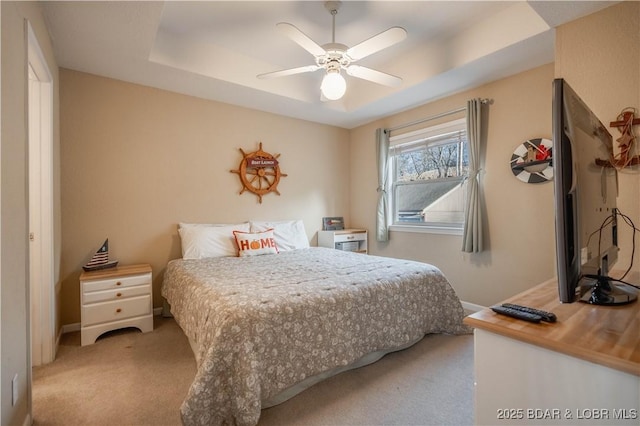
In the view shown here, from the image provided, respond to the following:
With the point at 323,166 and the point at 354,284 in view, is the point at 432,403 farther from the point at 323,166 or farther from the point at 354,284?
the point at 323,166

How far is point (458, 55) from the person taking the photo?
8.77 ft

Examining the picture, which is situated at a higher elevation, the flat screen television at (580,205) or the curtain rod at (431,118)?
the curtain rod at (431,118)

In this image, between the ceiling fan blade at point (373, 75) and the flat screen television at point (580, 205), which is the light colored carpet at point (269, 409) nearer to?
the flat screen television at point (580, 205)

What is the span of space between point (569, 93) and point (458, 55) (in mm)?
2236

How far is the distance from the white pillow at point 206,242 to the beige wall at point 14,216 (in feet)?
5.17

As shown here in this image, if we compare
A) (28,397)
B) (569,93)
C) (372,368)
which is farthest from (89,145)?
(569,93)

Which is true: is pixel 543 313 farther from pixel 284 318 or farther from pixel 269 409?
pixel 269 409

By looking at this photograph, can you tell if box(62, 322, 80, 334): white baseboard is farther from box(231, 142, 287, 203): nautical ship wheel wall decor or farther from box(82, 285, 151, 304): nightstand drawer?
box(231, 142, 287, 203): nautical ship wheel wall decor

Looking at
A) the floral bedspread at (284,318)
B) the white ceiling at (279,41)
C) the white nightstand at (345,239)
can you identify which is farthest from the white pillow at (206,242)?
the white ceiling at (279,41)

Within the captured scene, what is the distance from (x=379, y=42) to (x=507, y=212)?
81.4 inches

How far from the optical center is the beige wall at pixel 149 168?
274 centimetres

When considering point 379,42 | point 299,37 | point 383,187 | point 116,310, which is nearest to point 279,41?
point 299,37

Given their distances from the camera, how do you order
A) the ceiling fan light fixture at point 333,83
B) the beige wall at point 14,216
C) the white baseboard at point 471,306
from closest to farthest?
the beige wall at point 14,216 → the ceiling fan light fixture at point 333,83 → the white baseboard at point 471,306

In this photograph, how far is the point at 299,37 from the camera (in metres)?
1.99
